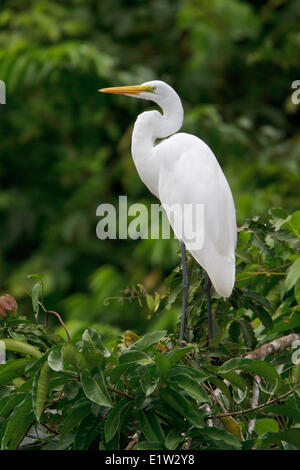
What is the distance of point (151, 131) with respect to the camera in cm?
189

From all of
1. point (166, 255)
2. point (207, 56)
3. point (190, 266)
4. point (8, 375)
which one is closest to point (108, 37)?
point (207, 56)

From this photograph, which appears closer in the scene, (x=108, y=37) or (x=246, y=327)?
(x=246, y=327)

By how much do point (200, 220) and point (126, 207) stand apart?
2.18m

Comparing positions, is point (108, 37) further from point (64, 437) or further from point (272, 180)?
point (64, 437)

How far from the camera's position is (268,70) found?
16.1 ft

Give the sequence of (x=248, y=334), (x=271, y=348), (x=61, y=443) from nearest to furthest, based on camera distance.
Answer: (x=61, y=443)
(x=271, y=348)
(x=248, y=334)

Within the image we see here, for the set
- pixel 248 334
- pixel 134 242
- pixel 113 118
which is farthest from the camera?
pixel 113 118

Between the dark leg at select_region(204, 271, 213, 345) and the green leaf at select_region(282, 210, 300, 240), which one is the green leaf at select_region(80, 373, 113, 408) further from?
the green leaf at select_region(282, 210, 300, 240)

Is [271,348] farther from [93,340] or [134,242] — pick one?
[134,242]

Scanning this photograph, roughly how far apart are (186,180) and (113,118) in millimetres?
3177

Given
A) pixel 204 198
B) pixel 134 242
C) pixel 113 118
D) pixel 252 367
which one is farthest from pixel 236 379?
pixel 113 118

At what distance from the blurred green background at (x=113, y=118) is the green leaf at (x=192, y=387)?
237 cm

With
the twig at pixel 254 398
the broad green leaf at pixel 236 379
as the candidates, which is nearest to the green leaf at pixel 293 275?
the twig at pixel 254 398

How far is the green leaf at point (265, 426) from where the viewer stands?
1.34 metres
